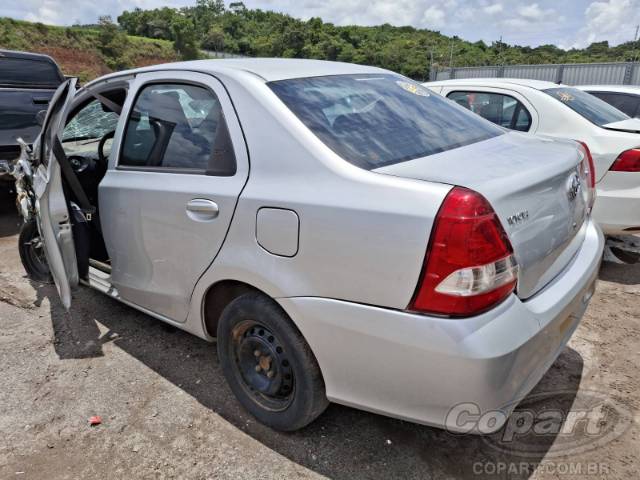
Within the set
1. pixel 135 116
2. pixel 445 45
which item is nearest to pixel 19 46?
pixel 445 45

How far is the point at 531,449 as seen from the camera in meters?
2.22

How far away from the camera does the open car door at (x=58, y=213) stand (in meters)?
2.79

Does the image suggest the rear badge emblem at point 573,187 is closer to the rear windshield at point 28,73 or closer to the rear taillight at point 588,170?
the rear taillight at point 588,170

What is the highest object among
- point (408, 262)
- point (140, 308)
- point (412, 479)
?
point (408, 262)

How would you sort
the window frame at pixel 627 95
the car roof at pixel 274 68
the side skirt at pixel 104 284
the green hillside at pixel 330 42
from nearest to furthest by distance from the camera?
the car roof at pixel 274 68 < the side skirt at pixel 104 284 < the window frame at pixel 627 95 < the green hillside at pixel 330 42

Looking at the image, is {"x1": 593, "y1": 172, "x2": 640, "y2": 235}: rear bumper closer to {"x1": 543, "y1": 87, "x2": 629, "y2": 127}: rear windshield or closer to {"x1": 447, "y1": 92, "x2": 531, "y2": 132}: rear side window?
{"x1": 543, "y1": 87, "x2": 629, "y2": 127}: rear windshield

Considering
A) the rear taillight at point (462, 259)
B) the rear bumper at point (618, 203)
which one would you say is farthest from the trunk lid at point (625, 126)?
the rear taillight at point (462, 259)

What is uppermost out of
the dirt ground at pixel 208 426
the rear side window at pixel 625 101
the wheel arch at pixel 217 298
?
the rear side window at pixel 625 101

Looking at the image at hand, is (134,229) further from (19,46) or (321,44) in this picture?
(321,44)

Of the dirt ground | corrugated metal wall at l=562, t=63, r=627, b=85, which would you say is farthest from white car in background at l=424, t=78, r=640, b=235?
corrugated metal wall at l=562, t=63, r=627, b=85

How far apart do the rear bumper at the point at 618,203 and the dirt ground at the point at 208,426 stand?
89 cm

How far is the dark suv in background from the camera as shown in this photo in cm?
593

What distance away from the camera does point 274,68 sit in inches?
98.4

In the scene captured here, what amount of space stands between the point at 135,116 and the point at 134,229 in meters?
0.67
